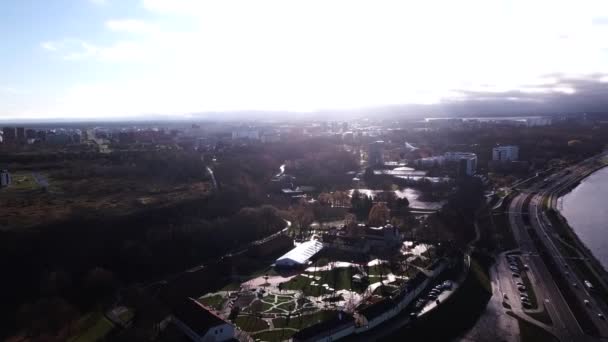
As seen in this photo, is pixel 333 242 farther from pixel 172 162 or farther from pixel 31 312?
pixel 172 162

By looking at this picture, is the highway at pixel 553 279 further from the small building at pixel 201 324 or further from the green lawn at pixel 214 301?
the green lawn at pixel 214 301

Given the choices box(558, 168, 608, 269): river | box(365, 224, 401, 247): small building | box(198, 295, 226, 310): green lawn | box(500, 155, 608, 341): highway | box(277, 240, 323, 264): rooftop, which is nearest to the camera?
box(500, 155, 608, 341): highway

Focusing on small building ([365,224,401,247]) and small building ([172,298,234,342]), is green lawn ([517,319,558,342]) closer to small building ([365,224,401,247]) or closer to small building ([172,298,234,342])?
small building ([365,224,401,247])

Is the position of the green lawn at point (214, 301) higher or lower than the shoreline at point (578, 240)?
lower

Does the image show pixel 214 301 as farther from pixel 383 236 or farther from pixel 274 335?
pixel 383 236

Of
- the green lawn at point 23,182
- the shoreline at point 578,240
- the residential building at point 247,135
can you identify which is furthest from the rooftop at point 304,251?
the residential building at point 247,135

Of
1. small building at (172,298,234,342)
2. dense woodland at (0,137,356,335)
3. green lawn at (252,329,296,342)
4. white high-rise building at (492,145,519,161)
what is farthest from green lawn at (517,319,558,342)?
white high-rise building at (492,145,519,161)
